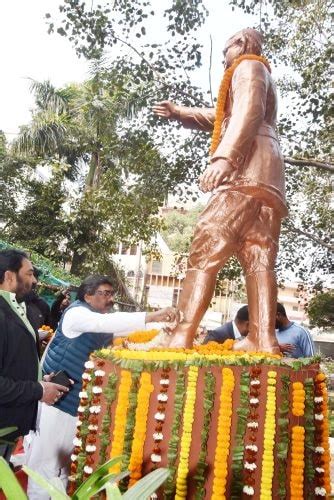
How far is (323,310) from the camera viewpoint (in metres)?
20.1

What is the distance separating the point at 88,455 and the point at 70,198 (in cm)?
1404

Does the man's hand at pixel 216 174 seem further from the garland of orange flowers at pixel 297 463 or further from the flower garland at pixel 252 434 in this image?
the garland of orange flowers at pixel 297 463

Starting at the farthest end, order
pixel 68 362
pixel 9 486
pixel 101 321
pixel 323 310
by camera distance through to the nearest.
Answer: pixel 323 310 → pixel 68 362 → pixel 101 321 → pixel 9 486

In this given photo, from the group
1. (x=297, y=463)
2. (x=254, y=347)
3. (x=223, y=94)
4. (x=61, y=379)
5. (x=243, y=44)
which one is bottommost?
(x=297, y=463)

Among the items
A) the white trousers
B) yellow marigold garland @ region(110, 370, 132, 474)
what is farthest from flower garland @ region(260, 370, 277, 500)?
the white trousers

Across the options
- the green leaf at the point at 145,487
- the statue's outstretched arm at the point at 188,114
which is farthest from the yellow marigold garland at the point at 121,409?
the statue's outstretched arm at the point at 188,114

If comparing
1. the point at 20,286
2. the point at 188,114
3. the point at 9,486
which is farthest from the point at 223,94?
the point at 9,486

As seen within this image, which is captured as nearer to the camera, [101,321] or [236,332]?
[101,321]

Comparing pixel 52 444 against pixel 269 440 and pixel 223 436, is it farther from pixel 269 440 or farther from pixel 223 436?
pixel 269 440

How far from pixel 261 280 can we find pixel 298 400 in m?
0.77

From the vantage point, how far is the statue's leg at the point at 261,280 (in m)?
2.85

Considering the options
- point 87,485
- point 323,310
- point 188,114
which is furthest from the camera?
point 323,310

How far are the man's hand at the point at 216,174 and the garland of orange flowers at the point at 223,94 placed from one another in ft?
1.26

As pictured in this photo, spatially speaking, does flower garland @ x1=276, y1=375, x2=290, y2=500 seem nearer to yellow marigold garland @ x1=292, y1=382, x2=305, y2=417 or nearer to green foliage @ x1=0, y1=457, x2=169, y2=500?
yellow marigold garland @ x1=292, y1=382, x2=305, y2=417
